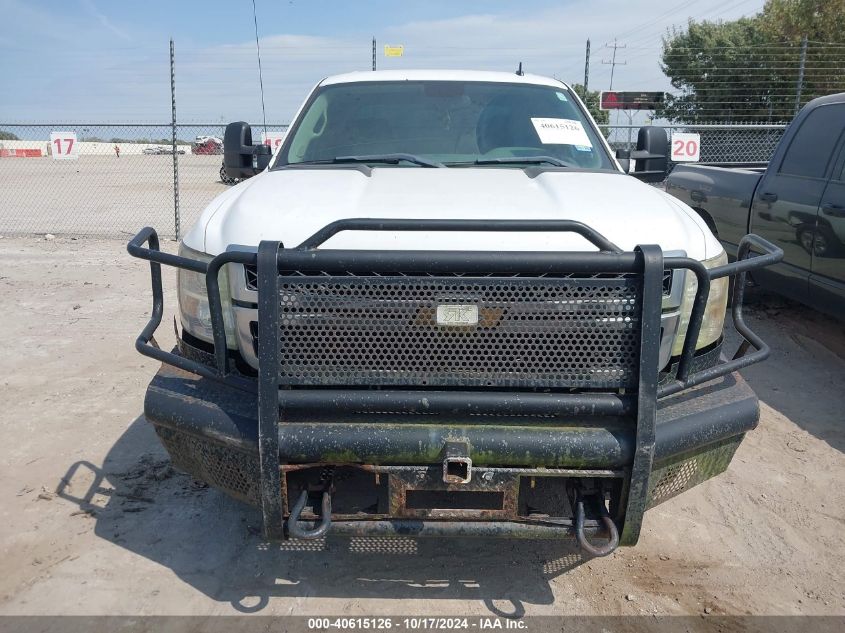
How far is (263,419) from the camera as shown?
2525 mm

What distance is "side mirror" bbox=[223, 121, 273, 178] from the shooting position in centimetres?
448

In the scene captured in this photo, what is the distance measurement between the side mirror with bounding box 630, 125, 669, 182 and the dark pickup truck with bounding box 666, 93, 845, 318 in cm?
143

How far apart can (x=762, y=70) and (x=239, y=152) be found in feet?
63.6

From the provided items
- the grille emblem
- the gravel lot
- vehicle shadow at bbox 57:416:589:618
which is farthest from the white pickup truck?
the gravel lot

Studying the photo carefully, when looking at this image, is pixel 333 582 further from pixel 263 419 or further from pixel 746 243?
pixel 746 243

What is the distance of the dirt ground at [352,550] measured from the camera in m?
3.04

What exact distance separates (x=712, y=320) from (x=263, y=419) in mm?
1806

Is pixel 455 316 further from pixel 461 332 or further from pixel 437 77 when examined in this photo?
pixel 437 77

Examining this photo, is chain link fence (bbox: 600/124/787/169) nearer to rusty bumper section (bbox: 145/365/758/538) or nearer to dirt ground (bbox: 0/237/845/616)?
dirt ground (bbox: 0/237/845/616)

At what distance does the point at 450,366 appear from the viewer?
256 centimetres

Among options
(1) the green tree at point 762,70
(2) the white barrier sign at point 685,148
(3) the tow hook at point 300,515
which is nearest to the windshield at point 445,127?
(3) the tow hook at point 300,515

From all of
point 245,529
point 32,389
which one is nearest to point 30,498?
point 245,529

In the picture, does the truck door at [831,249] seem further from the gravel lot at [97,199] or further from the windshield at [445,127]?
the gravel lot at [97,199]

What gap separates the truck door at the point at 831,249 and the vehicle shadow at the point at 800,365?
0.56 metres
